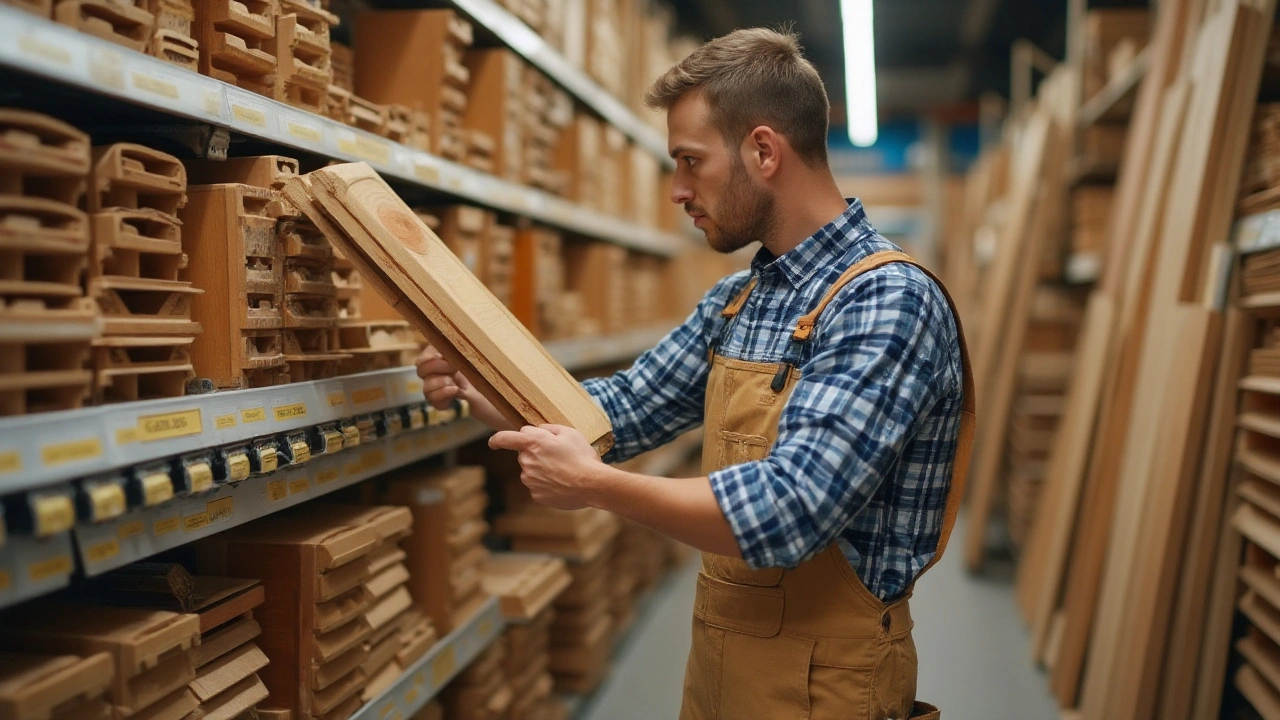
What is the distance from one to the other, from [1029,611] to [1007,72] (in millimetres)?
8483

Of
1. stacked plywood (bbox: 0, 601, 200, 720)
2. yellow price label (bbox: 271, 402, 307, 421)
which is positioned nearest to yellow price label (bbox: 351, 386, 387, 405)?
yellow price label (bbox: 271, 402, 307, 421)

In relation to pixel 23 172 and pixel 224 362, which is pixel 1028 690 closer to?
pixel 224 362

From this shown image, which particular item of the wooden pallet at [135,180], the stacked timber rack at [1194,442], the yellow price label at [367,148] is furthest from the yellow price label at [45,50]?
the stacked timber rack at [1194,442]

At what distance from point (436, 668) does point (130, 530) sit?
129cm

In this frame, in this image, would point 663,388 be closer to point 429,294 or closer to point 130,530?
point 429,294

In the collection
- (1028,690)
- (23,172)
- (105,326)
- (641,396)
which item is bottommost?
(1028,690)

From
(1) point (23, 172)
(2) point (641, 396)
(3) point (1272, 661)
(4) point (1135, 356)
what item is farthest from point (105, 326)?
(4) point (1135, 356)

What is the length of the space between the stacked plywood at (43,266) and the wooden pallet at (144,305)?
0.14 feet

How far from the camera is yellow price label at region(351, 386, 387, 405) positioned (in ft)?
7.52

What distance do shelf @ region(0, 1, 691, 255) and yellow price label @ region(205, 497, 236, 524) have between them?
27.2 inches

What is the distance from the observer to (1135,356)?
4047 mm

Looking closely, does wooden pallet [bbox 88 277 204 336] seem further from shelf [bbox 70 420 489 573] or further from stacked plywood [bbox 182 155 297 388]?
shelf [bbox 70 420 489 573]

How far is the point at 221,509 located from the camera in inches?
71.8

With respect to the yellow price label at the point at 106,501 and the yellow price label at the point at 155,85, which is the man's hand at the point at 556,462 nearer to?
the yellow price label at the point at 106,501
